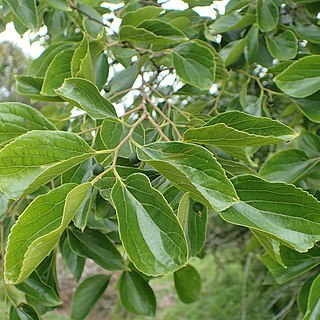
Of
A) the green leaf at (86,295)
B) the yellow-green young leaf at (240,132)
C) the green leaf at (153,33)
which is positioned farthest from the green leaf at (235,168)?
the green leaf at (86,295)

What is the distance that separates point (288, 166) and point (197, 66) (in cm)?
25

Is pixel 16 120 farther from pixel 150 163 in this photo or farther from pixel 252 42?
pixel 252 42

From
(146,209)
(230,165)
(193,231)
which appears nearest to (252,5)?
(230,165)

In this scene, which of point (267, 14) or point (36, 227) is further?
point (267, 14)

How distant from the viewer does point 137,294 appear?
3.36 feet

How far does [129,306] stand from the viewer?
40.5 inches

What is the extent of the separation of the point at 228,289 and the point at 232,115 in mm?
3506

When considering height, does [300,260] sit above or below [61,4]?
below

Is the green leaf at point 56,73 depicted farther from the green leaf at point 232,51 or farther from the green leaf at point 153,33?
the green leaf at point 232,51

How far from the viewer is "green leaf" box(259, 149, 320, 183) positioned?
94 centimetres

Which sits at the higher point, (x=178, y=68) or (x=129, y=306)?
(x=178, y=68)

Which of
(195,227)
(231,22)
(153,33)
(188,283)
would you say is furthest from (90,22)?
(188,283)

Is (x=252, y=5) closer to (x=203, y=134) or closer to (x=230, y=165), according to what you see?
(x=230, y=165)

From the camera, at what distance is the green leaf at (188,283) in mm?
1112
